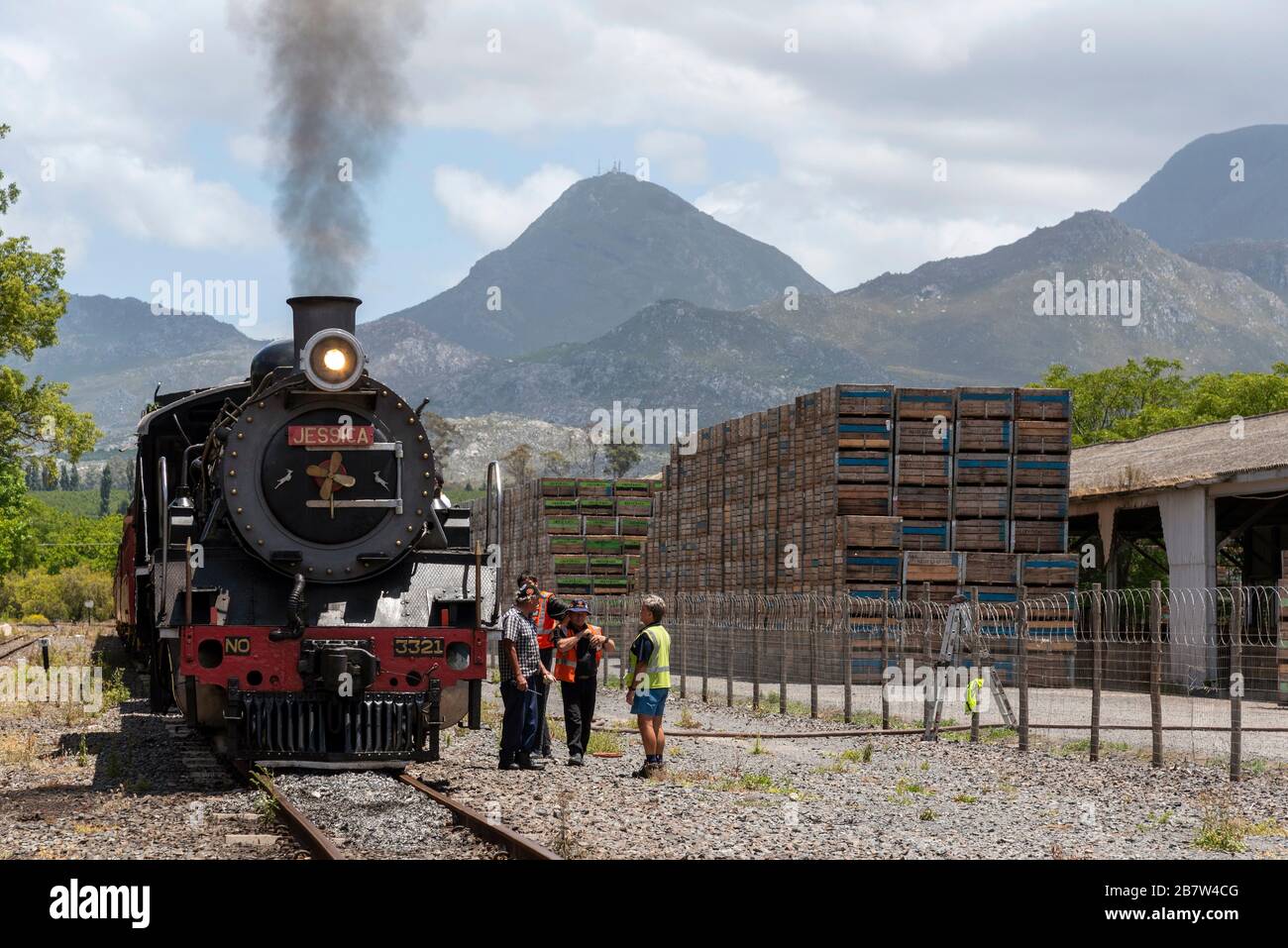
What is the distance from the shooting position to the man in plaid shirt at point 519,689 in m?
14.1

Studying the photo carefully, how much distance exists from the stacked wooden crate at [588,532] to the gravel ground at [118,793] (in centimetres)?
2055

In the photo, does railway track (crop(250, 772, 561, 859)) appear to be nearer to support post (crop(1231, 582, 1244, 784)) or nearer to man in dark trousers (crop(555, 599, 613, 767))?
man in dark trousers (crop(555, 599, 613, 767))

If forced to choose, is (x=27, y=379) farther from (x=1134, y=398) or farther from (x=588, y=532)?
(x=1134, y=398)

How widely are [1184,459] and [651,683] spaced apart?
66.4 ft

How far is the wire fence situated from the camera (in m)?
17.6

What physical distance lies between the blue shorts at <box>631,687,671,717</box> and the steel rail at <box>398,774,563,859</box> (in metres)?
2.48

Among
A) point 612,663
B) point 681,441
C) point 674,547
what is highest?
point 681,441

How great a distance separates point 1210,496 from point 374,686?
1986 cm

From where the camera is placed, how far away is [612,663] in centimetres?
3747
